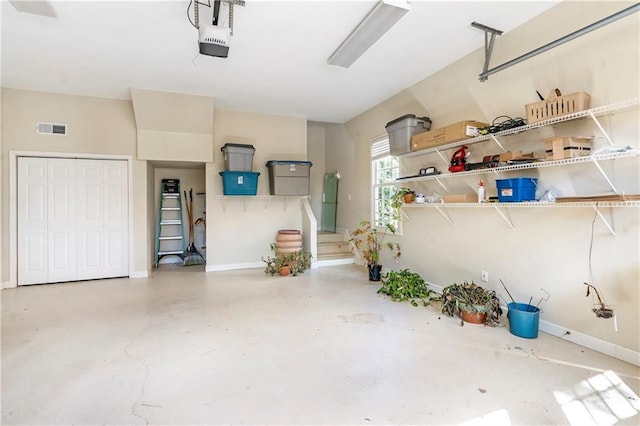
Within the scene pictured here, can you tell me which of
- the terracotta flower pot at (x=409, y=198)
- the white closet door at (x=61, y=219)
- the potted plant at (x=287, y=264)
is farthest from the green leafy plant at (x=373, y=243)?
the white closet door at (x=61, y=219)

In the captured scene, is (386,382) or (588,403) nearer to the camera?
(588,403)

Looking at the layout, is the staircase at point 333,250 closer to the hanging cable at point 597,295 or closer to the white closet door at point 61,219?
the hanging cable at point 597,295

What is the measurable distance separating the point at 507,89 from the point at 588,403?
285 centimetres

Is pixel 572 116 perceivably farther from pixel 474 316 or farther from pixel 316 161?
pixel 316 161

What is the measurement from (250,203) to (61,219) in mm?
3013

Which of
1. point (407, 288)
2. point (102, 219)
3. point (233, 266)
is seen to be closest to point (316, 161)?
point (233, 266)

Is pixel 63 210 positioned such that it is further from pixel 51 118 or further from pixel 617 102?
pixel 617 102

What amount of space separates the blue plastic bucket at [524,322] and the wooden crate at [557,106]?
5.71 ft

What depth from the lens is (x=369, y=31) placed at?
3.02 meters

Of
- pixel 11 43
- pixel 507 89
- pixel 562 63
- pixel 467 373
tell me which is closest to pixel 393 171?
pixel 507 89

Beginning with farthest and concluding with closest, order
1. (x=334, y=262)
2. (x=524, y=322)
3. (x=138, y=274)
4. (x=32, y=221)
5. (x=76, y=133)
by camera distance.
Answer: (x=334, y=262) < (x=138, y=274) < (x=76, y=133) < (x=32, y=221) < (x=524, y=322)

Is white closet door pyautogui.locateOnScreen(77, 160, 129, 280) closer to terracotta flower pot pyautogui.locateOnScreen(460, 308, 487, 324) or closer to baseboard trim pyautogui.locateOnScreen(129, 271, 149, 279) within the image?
baseboard trim pyautogui.locateOnScreen(129, 271, 149, 279)

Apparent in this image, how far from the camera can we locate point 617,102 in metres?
2.30

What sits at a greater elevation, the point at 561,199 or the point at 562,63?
the point at 562,63
